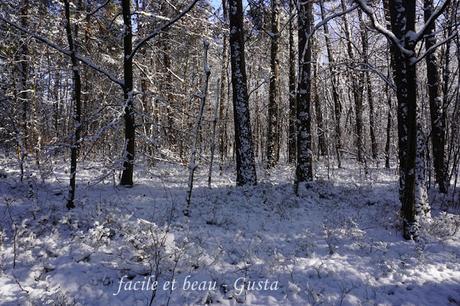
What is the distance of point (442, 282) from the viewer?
18.9 feet

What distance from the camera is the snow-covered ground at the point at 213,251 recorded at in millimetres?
5270

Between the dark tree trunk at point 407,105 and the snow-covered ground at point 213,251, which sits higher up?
the dark tree trunk at point 407,105

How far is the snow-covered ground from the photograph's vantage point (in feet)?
17.3

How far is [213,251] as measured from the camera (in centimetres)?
641

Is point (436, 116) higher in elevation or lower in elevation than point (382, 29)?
lower

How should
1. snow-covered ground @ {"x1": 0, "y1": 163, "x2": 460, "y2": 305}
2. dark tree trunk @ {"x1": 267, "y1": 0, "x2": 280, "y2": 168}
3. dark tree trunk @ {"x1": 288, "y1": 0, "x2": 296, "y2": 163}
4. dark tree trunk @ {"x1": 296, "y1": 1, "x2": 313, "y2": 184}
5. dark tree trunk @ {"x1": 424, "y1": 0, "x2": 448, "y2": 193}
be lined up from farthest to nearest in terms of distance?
dark tree trunk @ {"x1": 288, "y1": 0, "x2": 296, "y2": 163}, dark tree trunk @ {"x1": 267, "y1": 0, "x2": 280, "y2": 168}, dark tree trunk @ {"x1": 424, "y1": 0, "x2": 448, "y2": 193}, dark tree trunk @ {"x1": 296, "y1": 1, "x2": 313, "y2": 184}, snow-covered ground @ {"x1": 0, "y1": 163, "x2": 460, "y2": 305}

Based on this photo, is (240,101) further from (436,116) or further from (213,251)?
(436,116)

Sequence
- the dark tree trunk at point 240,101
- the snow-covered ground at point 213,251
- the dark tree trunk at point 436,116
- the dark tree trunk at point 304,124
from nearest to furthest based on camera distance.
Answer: the snow-covered ground at point 213,251, the dark tree trunk at point 240,101, the dark tree trunk at point 304,124, the dark tree trunk at point 436,116

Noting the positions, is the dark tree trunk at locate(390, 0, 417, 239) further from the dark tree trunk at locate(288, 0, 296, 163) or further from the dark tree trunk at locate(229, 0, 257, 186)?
the dark tree trunk at locate(288, 0, 296, 163)

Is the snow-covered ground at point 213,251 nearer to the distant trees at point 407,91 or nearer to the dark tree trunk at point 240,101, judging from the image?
the distant trees at point 407,91

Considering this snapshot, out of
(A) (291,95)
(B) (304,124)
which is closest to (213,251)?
(B) (304,124)

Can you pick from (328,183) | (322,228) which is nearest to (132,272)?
(322,228)

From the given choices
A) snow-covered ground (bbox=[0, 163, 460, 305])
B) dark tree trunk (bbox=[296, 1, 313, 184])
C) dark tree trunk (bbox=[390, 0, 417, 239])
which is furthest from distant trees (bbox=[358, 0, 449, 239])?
dark tree trunk (bbox=[296, 1, 313, 184])

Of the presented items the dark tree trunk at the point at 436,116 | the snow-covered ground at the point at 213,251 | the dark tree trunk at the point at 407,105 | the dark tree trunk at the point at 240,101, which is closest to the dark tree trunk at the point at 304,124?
the dark tree trunk at the point at 240,101
